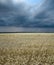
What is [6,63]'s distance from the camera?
1041 centimetres

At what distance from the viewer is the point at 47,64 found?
33.6 feet

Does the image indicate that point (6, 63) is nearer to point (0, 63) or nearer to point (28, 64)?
point (0, 63)

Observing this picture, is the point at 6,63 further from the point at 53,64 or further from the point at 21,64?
the point at 53,64

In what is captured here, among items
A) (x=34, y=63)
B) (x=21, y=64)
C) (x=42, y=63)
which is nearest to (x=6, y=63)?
(x=21, y=64)

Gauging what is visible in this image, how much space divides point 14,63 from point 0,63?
1.11 m

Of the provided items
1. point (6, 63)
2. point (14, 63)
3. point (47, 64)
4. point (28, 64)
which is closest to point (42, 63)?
point (47, 64)

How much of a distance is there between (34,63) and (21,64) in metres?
1.06

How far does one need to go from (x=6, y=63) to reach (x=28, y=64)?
1.76 meters

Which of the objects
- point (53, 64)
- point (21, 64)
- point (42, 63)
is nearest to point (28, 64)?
point (21, 64)

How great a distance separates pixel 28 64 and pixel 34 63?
546mm

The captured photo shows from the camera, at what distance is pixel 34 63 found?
1044 cm

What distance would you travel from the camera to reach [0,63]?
1041 cm

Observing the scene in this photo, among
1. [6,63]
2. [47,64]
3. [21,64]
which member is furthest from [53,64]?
[6,63]

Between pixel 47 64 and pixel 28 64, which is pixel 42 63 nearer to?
pixel 47 64
